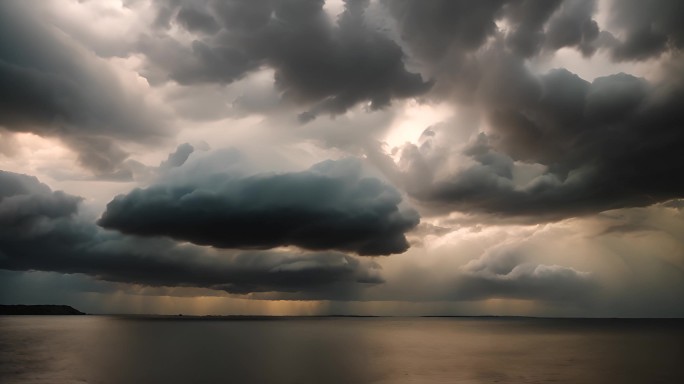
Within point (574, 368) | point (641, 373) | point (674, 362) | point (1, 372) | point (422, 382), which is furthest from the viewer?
point (674, 362)

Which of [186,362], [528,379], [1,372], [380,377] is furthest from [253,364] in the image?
[528,379]

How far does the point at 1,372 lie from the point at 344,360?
54045 mm

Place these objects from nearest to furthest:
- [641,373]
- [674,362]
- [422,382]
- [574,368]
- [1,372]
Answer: [422,382] < [1,372] < [641,373] < [574,368] < [674,362]

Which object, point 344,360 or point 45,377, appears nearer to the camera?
point 45,377

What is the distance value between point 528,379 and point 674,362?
45.2 meters

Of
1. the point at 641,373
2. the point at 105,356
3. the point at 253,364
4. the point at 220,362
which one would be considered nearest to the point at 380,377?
the point at 253,364

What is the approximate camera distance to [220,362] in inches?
3371

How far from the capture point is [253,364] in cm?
8250

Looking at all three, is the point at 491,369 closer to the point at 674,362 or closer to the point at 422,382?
the point at 422,382

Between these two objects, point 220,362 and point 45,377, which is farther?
point 220,362

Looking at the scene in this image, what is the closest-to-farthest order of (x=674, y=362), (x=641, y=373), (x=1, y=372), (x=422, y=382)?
(x=422, y=382) < (x=1, y=372) < (x=641, y=373) < (x=674, y=362)

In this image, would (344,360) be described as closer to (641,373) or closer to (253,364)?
(253,364)

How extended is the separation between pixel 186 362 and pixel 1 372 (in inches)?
1057

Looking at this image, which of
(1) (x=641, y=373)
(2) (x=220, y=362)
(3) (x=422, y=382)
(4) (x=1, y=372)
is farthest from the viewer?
(2) (x=220, y=362)
